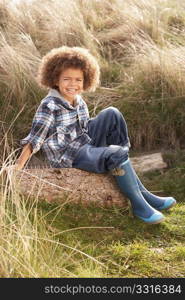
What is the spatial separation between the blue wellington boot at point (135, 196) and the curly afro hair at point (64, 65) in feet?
2.40

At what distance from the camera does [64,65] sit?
12.4ft

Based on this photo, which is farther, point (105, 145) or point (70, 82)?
point (105, 145)

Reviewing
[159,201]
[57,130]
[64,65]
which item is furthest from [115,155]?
[64,65]

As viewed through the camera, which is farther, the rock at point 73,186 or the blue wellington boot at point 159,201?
the blue wellington boot at point 159,201

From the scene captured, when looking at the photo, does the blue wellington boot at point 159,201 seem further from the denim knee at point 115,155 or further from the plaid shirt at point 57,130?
the plaid shirt at point 57,130

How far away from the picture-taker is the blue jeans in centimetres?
362

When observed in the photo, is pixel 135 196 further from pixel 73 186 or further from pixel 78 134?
pixel 78 134

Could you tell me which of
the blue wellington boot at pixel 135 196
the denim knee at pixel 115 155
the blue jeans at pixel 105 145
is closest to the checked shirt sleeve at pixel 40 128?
the blue jeans at pixel 105 145

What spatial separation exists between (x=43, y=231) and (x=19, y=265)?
0.55 metres

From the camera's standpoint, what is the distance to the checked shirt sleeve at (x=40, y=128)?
3607mm

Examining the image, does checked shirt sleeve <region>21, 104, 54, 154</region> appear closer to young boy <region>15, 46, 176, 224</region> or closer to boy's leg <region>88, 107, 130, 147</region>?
young boy <region>15, 46, 176, 224</region>

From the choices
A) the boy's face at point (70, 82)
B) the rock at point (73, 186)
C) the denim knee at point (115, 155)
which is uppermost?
the boy's face at point (70, 82)

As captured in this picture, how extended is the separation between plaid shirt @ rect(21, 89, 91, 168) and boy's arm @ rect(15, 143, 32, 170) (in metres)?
0.03

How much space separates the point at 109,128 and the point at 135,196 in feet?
1.72
